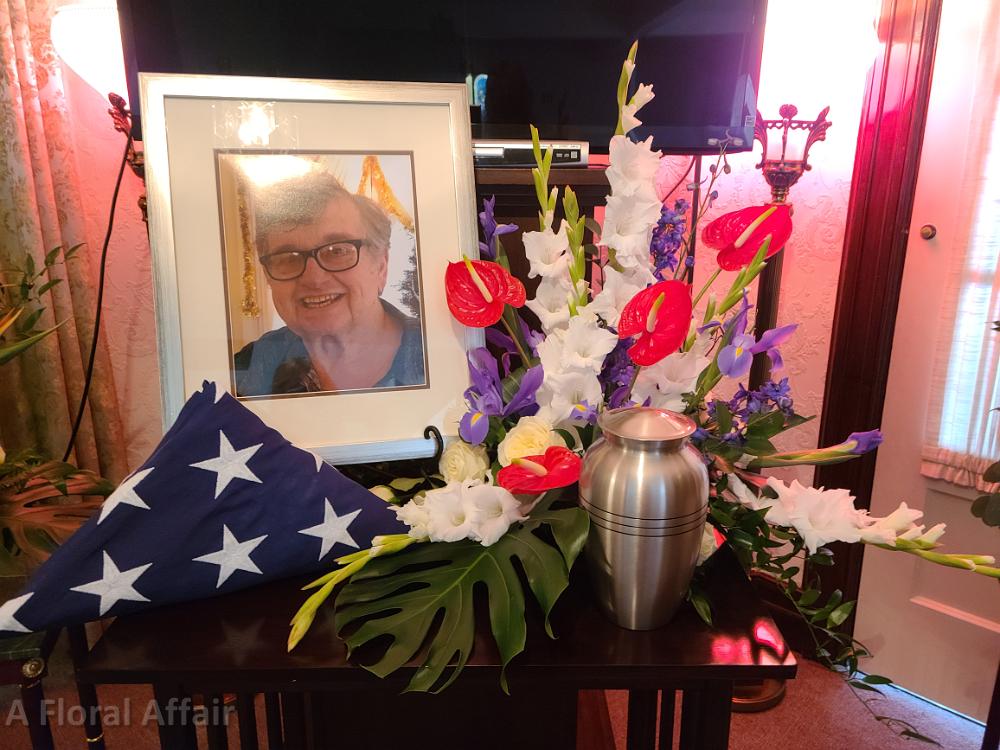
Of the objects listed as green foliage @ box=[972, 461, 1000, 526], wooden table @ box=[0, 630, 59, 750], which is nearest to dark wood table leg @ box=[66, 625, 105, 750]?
wooden table @ box=[0, 630, 59, 750]

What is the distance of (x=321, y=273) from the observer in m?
0.81

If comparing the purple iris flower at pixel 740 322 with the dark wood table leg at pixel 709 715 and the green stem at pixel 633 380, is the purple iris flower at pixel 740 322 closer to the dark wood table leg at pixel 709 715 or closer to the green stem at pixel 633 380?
the green stem at pixel 633 380

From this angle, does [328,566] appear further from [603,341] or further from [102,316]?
[102,316]

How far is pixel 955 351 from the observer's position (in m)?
1.49

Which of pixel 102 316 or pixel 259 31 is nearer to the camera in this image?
pixel 259 31

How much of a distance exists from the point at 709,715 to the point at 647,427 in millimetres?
317

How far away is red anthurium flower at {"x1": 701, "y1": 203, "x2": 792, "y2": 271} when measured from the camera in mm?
667

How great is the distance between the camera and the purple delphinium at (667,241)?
0.73 meters

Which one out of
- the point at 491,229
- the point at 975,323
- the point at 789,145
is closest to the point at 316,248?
the point at 491,229

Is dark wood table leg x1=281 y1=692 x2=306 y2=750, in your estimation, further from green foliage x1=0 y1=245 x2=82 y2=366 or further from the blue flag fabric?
green foliage x1=0 y1=245 x2=82 y2=366

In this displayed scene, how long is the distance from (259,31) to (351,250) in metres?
0.45

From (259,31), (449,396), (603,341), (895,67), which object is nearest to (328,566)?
(449,396)

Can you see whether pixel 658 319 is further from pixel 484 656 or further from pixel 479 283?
pixel 484 656

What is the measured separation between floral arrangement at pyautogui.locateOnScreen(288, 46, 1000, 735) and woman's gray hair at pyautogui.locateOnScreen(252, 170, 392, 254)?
0.63 feet
